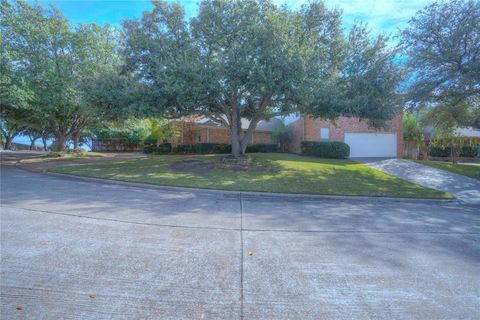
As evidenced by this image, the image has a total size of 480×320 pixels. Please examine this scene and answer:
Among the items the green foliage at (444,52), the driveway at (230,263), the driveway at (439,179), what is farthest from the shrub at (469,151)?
the driveway at (230,263)

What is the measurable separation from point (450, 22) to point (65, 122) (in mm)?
24144

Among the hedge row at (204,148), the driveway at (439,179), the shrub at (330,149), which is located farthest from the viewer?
the hedge row at (204,148)

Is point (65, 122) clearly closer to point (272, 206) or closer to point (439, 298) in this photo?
point (272, 206)

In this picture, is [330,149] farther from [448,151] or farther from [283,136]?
[448,151]

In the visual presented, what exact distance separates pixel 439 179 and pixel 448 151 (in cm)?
1648

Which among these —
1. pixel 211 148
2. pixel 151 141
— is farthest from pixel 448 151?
pixel 151 141

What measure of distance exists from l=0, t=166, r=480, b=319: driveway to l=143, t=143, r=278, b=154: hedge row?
61.6 ft

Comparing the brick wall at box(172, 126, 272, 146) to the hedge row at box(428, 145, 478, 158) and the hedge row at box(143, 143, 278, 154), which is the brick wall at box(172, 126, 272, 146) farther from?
the hedge row at box(428, 145, 478, 158)

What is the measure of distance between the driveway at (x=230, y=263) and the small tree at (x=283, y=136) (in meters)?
21.1

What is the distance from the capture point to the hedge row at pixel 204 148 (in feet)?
85.6

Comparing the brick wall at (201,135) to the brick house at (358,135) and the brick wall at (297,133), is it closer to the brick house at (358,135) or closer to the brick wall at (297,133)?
the brick wall at (297,133)

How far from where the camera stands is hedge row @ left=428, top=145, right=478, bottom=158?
26672 millimetres

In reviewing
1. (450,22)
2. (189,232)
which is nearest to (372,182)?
(450,22)

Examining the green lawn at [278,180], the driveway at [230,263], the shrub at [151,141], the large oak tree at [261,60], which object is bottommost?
the driveway at [230,263]
